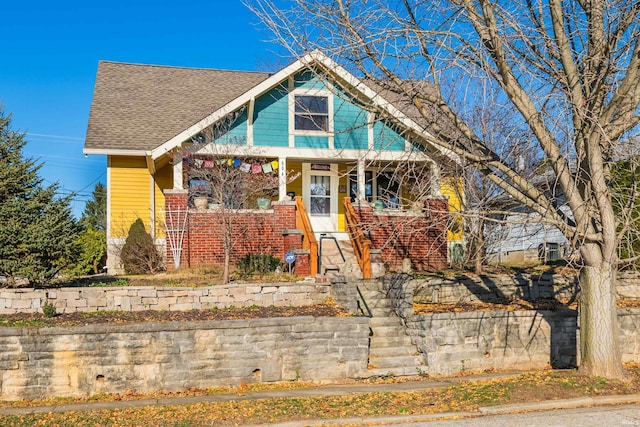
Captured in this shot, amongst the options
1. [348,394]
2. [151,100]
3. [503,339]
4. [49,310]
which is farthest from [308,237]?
[151,100]

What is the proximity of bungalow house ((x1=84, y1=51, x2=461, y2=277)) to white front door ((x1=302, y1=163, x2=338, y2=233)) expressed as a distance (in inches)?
1.2

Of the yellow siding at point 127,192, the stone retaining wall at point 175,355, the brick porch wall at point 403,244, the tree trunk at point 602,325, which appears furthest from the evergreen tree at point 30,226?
the tree trunk at point 602,325

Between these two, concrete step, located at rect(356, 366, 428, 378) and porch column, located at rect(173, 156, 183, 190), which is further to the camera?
porch column, located at rect(173, 156, 183, 190)

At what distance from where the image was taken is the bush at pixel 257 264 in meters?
15.2

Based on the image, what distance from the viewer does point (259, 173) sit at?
18016 millimetres

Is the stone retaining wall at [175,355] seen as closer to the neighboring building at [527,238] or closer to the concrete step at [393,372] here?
the concrete step at [393,372]

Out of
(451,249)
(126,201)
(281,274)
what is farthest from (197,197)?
(451,249)

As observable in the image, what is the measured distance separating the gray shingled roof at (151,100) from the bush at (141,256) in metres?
2.65

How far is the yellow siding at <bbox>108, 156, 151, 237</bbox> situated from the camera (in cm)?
1841

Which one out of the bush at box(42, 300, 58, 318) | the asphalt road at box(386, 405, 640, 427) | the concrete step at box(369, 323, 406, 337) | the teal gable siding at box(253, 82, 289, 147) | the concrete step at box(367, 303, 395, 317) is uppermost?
the teal gable siding at box(253, 82, 289, 147)

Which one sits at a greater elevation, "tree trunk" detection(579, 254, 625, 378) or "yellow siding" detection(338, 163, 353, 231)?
"yellow siding" detection(338, 163, 353, 231)

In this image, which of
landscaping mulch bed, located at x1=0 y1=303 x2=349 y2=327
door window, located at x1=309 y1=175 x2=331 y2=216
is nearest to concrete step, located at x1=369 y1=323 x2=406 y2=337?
landscaping mulch bed, located at x1=0 y1=303 x2=349 y2=327

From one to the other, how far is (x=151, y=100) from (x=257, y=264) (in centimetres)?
826

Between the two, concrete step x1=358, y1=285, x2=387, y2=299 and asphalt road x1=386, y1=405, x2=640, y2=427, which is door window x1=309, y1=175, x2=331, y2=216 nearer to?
concrete step x1=358, y1=285, x2=387, y2=299
